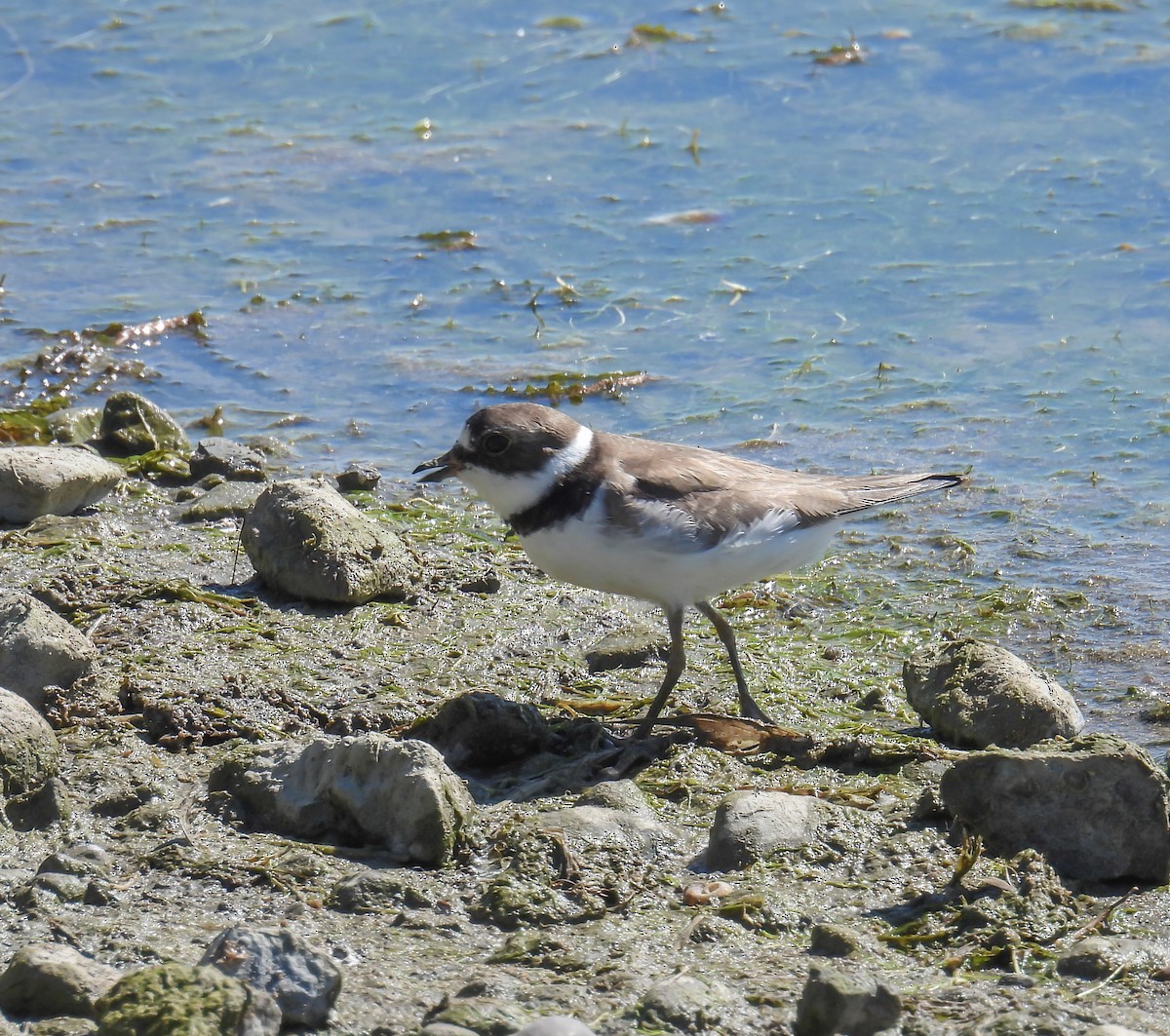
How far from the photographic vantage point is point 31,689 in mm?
5801

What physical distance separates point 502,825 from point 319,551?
2134mm

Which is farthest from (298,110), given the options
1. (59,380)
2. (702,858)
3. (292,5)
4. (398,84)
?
(702,858)

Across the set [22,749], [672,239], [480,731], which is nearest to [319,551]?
[480,731]

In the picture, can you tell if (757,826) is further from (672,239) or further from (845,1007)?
(672,239)

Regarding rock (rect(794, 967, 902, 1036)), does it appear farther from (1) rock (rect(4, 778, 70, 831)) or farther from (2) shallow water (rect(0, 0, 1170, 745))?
(2) shallow water (rect(0, 0, 1170, 745))

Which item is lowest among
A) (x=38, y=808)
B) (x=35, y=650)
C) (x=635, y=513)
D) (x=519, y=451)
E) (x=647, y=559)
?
(x=38, y=808)

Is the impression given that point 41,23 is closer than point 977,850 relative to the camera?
No

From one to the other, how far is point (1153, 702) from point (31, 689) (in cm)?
425

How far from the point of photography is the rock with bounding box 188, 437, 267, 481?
336 inches

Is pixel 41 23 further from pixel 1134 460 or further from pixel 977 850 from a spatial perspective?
pixel 977 850

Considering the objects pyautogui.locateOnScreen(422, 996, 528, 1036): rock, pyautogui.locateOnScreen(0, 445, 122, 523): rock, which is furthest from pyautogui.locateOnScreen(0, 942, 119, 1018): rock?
pyautogui.locateOnScreen(0, 445, 122, 523): rock

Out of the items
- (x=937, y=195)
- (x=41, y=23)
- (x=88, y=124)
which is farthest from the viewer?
(x=41, y=23)

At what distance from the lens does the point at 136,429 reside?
8.87 meters

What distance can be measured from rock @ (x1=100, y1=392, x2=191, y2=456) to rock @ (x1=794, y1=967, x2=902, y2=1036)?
18.7 ft
